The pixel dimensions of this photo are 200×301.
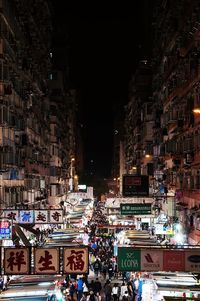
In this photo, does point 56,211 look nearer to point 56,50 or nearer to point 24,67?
point 24,67

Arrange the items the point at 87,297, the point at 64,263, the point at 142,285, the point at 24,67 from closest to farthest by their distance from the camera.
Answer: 1. the point at 64,263
2. the point at 142,285
3. the point at 87,297
4. the point at 24,67

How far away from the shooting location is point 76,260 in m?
22.0

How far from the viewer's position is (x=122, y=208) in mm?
44812

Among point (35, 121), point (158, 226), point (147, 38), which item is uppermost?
point (147, 38)

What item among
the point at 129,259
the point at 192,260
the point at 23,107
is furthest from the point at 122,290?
the point at 23,107

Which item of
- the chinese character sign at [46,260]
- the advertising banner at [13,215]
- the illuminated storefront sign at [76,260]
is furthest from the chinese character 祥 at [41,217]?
the chinese character sign at [46,260]

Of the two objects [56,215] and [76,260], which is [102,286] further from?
[76,260]

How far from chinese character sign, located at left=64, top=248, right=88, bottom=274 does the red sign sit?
8.98 feet

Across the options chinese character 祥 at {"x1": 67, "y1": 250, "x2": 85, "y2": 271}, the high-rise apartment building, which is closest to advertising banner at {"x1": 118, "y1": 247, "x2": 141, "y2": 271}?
chinese character 祥 at {"x1": 67, "y1": 250, "x2": 85, "y2": 271}

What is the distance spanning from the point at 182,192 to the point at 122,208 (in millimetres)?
7047

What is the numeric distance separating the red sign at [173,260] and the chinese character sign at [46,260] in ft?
12.2

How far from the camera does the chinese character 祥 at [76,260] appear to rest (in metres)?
22.0

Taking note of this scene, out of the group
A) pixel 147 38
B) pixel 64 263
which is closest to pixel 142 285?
pixel 64 263

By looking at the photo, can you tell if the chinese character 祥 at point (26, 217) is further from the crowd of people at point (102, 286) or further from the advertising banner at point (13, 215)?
the crowd of people at point (102, 286)
